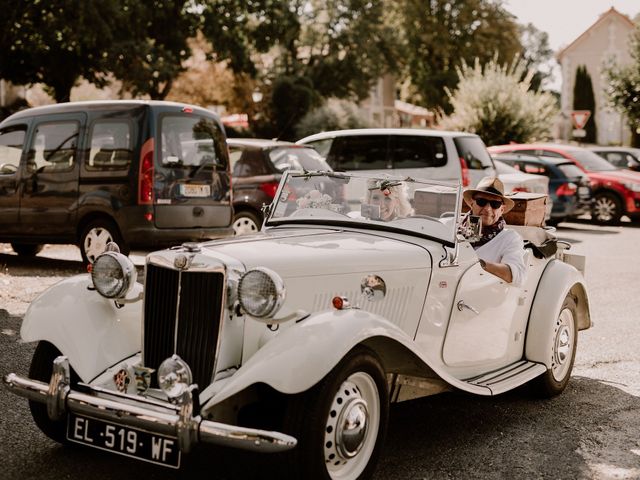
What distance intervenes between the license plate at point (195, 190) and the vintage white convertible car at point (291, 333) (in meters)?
5.24

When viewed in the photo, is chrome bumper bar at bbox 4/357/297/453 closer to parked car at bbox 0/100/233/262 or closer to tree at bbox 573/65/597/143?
parked car at bbox 0/100/233/262

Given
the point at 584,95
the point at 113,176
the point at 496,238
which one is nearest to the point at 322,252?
the point at 496,238

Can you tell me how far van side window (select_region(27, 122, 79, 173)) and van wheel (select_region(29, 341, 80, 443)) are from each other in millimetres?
6586

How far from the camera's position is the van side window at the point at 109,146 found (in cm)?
1059

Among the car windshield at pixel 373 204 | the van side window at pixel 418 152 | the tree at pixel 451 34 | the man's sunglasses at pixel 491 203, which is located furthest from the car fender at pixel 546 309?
the tree at pixel 451 34

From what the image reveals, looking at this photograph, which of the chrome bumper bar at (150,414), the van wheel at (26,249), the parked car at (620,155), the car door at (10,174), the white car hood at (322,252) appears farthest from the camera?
the parked car at (620,155)

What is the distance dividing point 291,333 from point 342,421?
50 cm

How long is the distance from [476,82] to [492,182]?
931 inches

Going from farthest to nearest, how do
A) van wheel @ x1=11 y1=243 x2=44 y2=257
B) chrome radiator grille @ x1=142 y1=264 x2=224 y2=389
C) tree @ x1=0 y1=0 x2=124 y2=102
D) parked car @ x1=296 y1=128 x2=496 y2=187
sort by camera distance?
tree @ x1=0 y1=0 x2=124 y2=102
parked car @ x1=296 y1=128 x2=496 y2=187
van wheel @ x1=11 y1=243 x2=44 y2=257
chrome radiator grille @ x1=142 y1=264 x2=224 y2=389

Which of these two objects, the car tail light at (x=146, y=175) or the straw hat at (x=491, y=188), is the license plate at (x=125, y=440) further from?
the car tail light at (x=146, y=175)

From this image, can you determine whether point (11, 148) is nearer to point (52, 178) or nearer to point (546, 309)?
point (52, 178)

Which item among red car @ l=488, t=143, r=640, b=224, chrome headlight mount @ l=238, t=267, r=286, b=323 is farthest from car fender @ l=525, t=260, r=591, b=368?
red car @ l=488, t=143, r=640, b=224

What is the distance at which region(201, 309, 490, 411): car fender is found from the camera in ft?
12.7

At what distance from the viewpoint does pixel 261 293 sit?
409 cm
